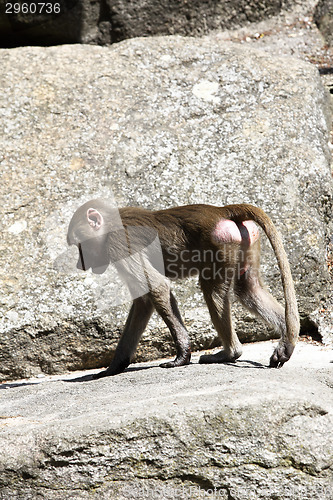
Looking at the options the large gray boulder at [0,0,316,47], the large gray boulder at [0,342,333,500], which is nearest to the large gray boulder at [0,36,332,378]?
the large gray boulder at [0,0,316,47]

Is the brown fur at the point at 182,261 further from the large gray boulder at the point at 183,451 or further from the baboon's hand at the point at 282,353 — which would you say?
the large gray boulder at the point at 183,451

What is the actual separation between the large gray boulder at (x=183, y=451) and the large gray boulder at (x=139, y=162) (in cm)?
205

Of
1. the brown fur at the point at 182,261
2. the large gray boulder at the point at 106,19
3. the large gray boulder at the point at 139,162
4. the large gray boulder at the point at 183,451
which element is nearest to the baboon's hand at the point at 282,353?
the brown fur at the point at 182,261

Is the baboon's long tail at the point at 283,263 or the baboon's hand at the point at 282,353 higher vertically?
the baboon's long tail at the point at 283,263

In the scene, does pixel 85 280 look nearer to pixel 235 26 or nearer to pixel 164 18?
pixel 164 18

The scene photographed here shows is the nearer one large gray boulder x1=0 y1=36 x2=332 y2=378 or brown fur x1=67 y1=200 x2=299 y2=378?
brown fur x1=67 y1=200 x2=299 y2=378

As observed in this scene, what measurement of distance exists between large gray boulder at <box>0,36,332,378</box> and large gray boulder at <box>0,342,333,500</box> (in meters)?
2.05

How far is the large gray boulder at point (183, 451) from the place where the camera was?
8.89 feet

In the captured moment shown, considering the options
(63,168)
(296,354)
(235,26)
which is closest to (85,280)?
(63,168)

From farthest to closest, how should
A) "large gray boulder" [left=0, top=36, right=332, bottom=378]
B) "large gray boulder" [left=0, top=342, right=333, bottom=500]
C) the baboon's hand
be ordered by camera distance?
"large gray boulder" [left=0, top=36, right=332, bottom=378] < the baboon's hand < "large gray boulder" [left=0, top=342, right=333, bottom=500]

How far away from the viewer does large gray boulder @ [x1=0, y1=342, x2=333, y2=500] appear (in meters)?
2.71

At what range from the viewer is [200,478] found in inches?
109

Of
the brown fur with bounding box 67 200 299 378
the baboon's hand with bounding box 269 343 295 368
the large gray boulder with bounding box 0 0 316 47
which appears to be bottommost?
the baboon's hand with bounding box 269 343 295 368

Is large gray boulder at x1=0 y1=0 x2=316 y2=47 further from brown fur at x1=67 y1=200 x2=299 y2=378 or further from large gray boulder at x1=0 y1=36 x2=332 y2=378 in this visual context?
brown fur at x1=67 y1=200 x2=299 y2=378
